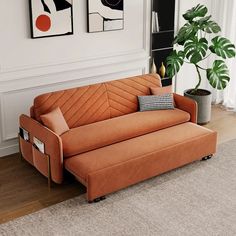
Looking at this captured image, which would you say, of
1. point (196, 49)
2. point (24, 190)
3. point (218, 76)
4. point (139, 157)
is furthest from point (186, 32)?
point (24, 190)

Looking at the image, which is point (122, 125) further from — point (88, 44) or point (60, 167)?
point (88, 44)

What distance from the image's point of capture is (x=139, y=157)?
4.05m

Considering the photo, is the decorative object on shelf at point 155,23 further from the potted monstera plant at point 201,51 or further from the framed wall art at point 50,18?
the framed wall art at point 50,18

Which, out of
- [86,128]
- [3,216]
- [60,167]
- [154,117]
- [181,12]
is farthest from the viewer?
[181,12]

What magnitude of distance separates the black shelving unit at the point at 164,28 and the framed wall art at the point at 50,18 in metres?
1.40

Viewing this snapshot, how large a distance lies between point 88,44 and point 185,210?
232cm

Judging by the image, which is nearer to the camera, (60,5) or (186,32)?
(60,5)

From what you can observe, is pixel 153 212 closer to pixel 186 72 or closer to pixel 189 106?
pixel 189 106

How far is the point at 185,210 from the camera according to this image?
3.80m

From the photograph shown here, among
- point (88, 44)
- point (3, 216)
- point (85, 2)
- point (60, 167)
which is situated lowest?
point (3, 216)

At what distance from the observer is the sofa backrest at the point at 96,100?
4.45 meters

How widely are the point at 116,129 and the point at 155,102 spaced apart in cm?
76

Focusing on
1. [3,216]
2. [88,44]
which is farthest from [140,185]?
[88,44]

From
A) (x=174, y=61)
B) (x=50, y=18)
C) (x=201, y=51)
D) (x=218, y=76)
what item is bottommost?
(x=218, y=76)
